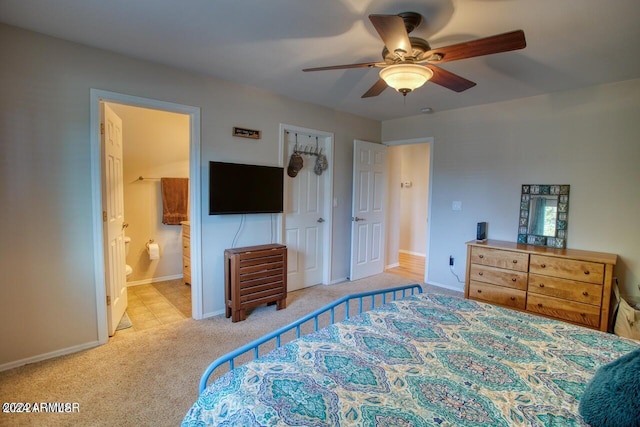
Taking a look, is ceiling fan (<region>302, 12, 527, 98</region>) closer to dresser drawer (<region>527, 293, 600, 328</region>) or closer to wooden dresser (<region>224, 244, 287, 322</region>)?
wooden dresser (<region>224, 244, 287, 322</region>)

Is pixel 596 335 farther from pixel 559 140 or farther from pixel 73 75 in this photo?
pixel 73 75

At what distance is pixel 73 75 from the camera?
7.82 feet

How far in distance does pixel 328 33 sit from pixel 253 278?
90.1 inches

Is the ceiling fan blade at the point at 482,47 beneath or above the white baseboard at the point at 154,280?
above

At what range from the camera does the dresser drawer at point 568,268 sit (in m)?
2.82

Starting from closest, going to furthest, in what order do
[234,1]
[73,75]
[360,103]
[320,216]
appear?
[234,1] → [73,75] → [360,103] → [320,216]

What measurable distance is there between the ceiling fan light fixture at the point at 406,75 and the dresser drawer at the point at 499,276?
2.40m

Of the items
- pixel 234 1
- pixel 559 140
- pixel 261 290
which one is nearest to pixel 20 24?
pixel 234 1

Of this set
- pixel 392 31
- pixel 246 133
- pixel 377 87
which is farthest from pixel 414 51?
pixel 246 133

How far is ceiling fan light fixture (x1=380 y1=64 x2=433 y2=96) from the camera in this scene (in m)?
1.83

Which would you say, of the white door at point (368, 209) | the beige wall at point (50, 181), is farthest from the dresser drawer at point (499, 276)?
the beige wall at point (50, 181)

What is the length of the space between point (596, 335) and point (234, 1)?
8.90 feet

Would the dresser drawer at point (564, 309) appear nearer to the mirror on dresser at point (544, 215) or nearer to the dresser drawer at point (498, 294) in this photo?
the dresser drawer at point (498, 294)

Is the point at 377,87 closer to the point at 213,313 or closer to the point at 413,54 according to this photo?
the point at 413,54
